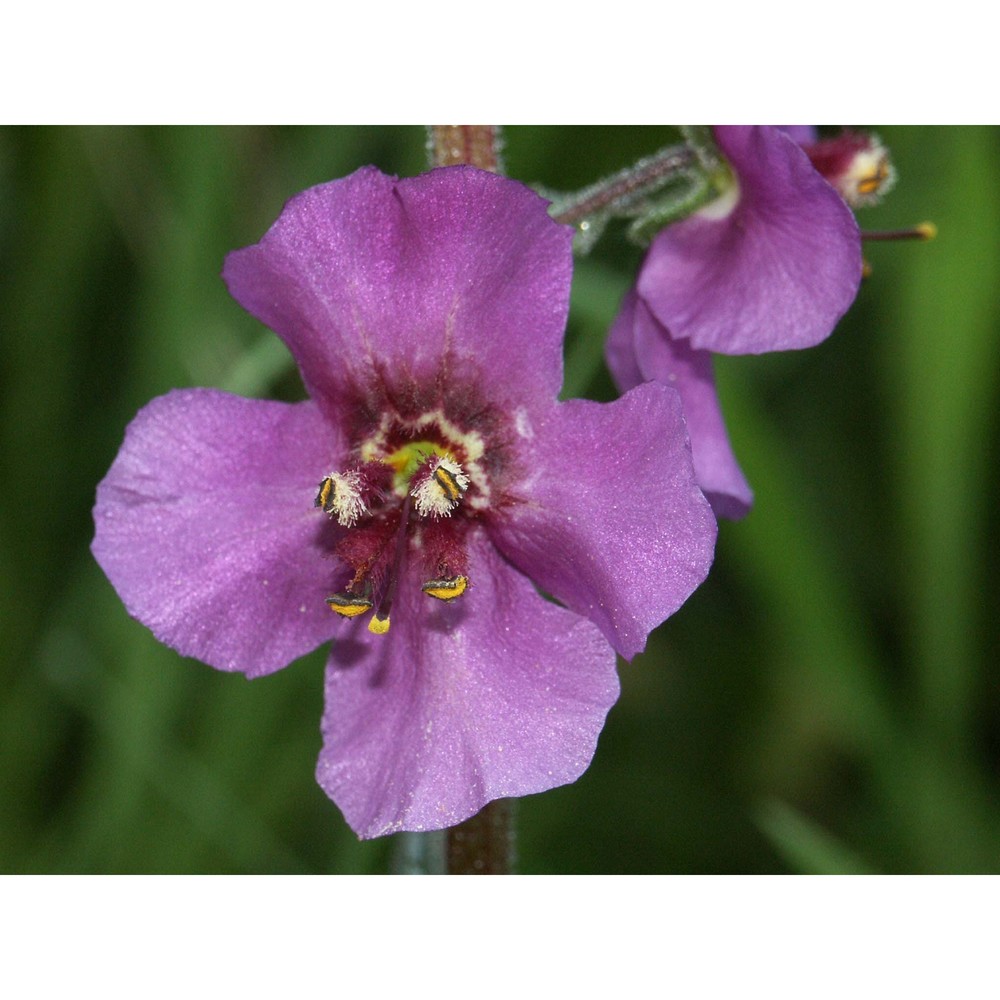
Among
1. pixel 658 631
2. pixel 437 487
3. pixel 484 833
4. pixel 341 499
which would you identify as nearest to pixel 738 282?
pixel 437 487

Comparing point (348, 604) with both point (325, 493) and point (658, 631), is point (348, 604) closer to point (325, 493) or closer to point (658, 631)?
point (325, 493)

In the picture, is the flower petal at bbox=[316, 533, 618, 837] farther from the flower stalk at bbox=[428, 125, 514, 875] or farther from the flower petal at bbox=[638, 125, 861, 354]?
the flower petal at bbox=[638, 125, 861, 354]

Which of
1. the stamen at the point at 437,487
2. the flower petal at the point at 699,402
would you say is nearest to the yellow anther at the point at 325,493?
the stamen at the point at 437,487

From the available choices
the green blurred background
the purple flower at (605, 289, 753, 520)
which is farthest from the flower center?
the green blurred background

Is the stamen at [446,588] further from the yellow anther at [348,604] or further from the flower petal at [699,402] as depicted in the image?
the flower petal at [699,402]

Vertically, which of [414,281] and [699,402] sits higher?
[414,281]

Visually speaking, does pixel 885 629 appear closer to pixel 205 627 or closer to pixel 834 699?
pixel 834 699
